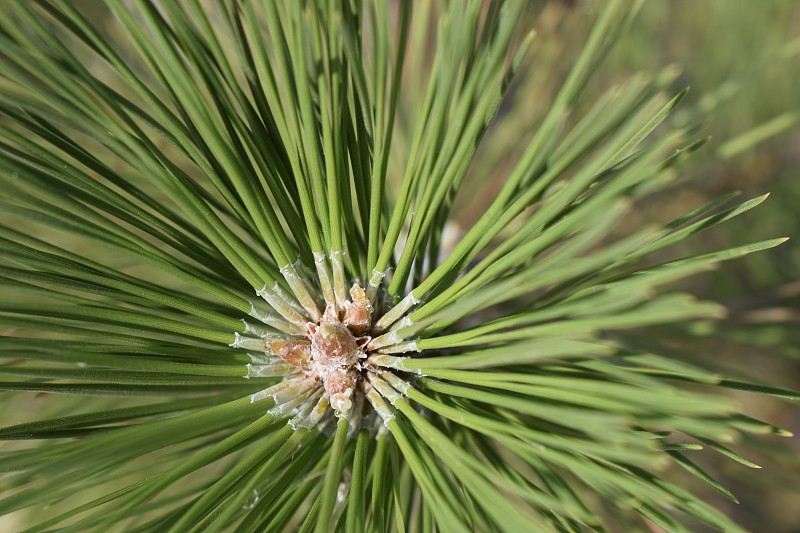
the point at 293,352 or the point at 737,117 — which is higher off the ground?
the point at 737,117

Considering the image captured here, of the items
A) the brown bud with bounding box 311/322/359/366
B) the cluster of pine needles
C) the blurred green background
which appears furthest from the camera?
the blurred green background

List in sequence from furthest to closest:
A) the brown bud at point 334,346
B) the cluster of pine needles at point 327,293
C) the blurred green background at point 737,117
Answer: the blurred green background at point 737,117
the brown bud at point 334,346
the cluster of pine needles at point 327,293

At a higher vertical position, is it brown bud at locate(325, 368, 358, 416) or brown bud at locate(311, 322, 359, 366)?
brown bud at locate(311, 322, 359, 366)

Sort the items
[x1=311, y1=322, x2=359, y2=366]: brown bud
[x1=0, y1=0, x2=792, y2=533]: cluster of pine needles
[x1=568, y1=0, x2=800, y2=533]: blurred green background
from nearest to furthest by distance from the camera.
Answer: [x1=0, y1=0, x2=792, y2=533]: cluster of pine needles, [x1=311, y1=322, x2=359, y2=366]: brown bud, [x1=568, y1=0, x2=800, y2=533]: blurred green background

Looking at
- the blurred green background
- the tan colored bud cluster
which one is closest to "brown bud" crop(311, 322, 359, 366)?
the tan colored bud cluster

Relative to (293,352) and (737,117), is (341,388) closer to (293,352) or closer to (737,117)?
(293,352)

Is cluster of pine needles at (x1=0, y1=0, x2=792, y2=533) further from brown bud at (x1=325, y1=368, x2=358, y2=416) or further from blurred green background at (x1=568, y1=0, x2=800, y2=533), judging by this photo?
blurred green background at (x1=568, y1=0, x2=800, y2=533)

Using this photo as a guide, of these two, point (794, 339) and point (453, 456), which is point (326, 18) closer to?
point (453, 456)

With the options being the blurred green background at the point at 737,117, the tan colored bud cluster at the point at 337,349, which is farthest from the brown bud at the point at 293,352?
the blurred green background at the point at 737,117

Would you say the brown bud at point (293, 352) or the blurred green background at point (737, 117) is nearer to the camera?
the brown bud at point (293, 352)

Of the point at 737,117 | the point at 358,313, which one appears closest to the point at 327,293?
the point at 358,313

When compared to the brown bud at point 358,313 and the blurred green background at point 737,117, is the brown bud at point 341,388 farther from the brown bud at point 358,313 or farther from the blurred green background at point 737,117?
the blurred green background at point 737,117
